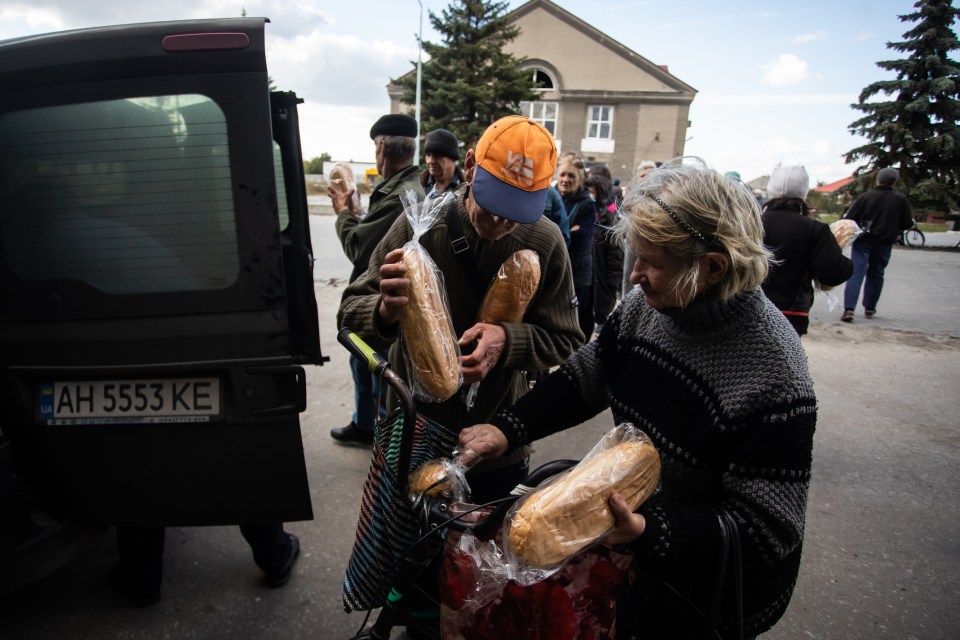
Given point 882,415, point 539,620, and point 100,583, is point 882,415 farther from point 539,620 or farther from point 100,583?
point 100,583

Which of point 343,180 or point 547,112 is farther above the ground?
point 547,112

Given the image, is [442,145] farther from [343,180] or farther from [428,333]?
[428,333]

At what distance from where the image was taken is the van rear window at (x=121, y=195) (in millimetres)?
1849

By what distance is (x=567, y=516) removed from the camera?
3.76 feet

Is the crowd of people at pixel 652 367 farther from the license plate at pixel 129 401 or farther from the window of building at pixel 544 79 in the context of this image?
the window of building at pixel 544 79

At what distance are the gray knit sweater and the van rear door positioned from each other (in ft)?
4.36

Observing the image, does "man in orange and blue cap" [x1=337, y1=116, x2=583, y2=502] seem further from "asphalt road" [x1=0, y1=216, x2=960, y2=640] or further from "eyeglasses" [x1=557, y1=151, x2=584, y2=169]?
"eyeglasses" [x1=557, y1=151, x2=584, y2=169]

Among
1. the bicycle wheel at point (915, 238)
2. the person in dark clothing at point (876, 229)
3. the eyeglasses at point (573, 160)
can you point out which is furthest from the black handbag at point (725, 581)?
the bicycle wheel at point (915, 238)

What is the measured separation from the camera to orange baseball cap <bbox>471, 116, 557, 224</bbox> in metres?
1.75

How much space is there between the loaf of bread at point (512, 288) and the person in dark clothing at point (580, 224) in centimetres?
346

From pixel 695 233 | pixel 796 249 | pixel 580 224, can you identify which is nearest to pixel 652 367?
pixel 695 233

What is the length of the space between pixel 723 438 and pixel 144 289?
6.42 feet

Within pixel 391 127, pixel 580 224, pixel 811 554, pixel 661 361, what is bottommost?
pixel 811 554

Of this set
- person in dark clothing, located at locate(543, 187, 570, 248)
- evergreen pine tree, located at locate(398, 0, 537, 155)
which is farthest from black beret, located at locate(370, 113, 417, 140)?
evergreen pine tree, located at locate(398, 0, 537, 155)
